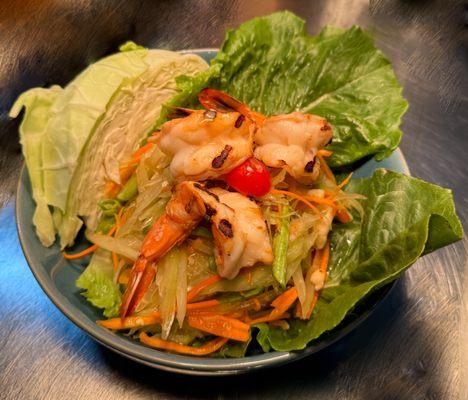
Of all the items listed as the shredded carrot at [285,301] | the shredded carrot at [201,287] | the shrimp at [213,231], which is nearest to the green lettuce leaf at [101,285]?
the shrimp at [213,231]

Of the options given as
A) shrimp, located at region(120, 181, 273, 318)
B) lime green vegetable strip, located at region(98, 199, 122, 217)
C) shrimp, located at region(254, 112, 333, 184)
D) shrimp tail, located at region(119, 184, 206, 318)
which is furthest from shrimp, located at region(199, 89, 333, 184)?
lime green vegetable strip, located at region(98, 199, 122, 217)

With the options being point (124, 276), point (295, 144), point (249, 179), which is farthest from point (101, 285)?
point (295, 144)

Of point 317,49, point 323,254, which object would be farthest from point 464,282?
point 317,49

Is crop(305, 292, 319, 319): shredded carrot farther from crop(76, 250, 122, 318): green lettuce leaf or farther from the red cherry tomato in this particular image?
crop(76, 250, 122, 318): green lettuce leaf

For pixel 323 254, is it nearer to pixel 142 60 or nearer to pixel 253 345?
pixel 253 345

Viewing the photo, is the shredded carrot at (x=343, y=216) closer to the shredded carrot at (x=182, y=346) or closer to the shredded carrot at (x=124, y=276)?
the shredded carrot at (x=182, y=346)
